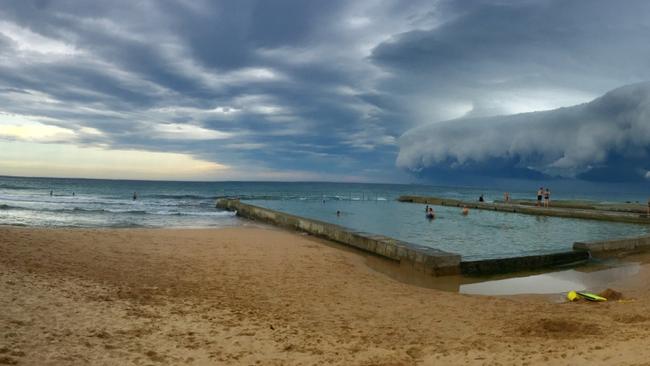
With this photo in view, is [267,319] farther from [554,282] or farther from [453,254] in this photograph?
[554,282]

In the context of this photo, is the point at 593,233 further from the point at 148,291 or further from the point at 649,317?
the point at 148,291

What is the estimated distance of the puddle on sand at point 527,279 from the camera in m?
10.9

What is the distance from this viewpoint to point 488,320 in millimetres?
7336

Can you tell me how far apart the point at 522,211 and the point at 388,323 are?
32.3 metres

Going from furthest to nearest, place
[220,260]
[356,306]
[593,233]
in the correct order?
[593,233] → [220,260] → [356,306]

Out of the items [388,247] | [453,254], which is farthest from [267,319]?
[388,247]

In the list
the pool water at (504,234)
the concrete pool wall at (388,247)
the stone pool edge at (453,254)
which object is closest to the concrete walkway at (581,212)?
the pool water at (504,234)

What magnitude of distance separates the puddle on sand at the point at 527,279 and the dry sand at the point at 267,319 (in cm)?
97

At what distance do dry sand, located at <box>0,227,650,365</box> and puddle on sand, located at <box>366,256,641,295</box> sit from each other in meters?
0.97

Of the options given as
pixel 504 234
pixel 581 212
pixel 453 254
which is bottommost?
pixel 504 234

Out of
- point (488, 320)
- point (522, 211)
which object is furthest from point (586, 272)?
point (522, 211)

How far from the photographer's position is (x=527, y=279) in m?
12.3

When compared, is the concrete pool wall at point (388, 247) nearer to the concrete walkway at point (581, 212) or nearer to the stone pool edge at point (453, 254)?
the stone pool edge at point (453, 254)

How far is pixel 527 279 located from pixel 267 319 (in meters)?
8.54
